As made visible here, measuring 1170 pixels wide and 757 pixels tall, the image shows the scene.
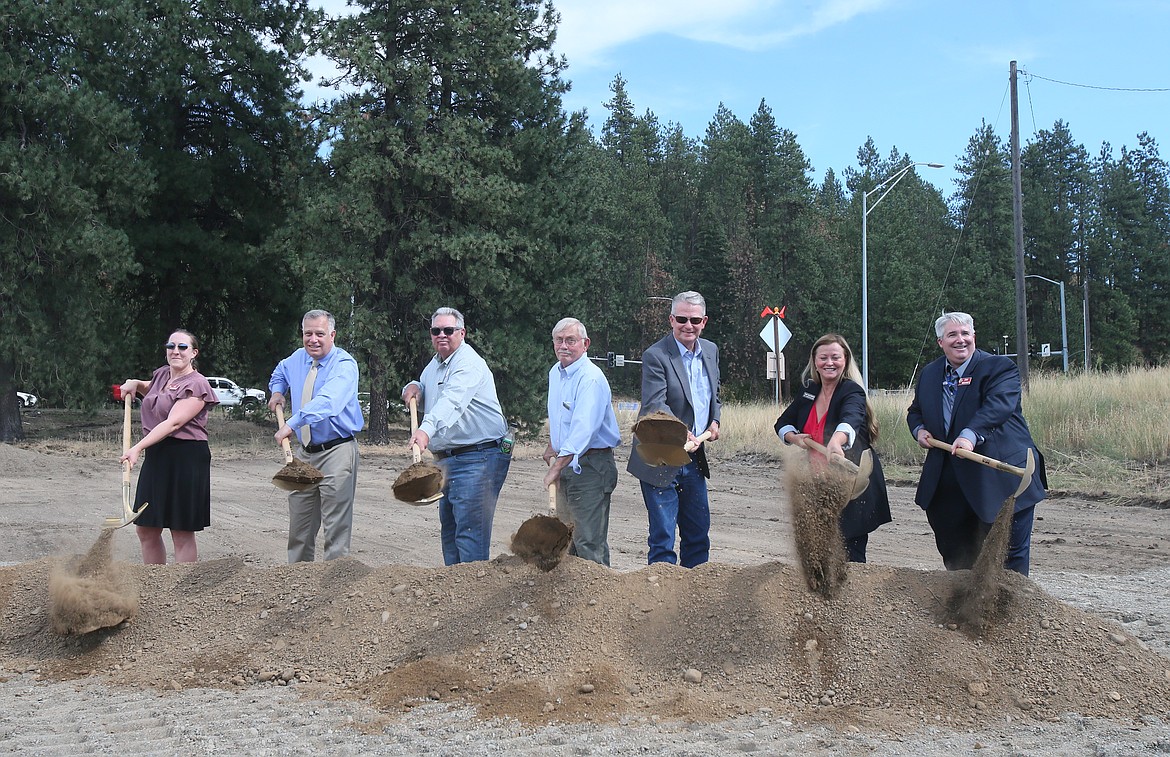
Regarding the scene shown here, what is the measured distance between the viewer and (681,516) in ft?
19.6

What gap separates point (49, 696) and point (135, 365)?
2103 cm

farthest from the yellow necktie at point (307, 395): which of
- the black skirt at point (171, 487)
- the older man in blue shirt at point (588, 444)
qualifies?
the older man in blue shirt at point (588, 444)

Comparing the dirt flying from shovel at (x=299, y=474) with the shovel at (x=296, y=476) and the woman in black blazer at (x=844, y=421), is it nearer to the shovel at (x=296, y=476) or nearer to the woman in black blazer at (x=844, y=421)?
the shovel at (x=296, y=476)

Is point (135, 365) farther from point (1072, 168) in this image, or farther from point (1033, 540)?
point (1072, 168)

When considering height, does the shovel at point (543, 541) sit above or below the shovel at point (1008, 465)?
below

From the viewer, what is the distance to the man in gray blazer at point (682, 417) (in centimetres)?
575

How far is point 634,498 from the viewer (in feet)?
48.0

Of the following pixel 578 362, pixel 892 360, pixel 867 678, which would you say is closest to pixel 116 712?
pixel 578 362

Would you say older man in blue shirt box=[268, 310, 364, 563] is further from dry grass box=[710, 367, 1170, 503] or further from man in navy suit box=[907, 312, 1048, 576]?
dry grass box=[710, 367, 1170, 503]

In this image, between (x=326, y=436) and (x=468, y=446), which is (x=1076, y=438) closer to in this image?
(x=468, y=446)

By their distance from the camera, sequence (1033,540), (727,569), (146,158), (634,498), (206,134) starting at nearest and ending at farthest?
(727,569) < (1033,540) < (634,498) < (146,158) < (206,134)

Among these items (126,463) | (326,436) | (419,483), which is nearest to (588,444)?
(419,483)

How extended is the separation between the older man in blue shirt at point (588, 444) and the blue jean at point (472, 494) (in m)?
0.41

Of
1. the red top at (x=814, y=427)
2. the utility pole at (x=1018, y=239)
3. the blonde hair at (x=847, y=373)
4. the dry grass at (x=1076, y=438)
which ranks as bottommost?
the dry grass at (x=1076, y=438)
